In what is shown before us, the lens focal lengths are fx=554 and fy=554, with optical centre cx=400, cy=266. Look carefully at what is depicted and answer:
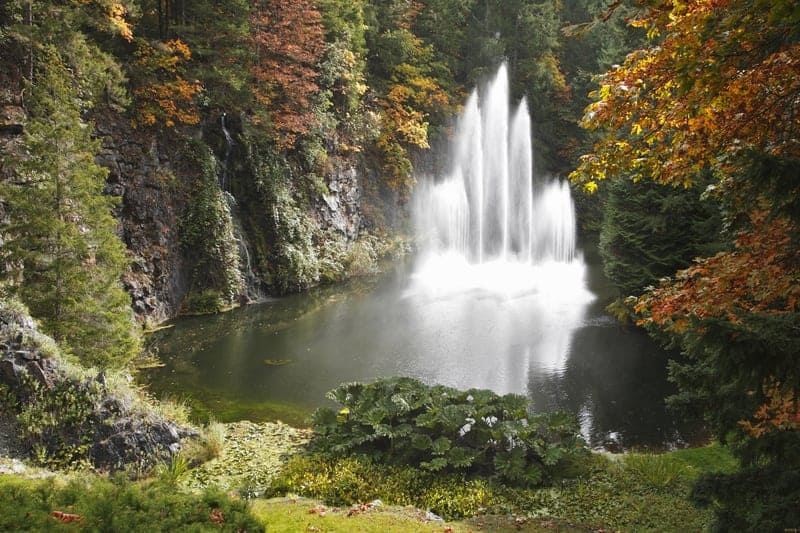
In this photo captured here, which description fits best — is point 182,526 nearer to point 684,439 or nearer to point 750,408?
point 750,408

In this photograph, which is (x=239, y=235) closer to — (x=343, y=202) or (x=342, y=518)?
(x=343, y=202)

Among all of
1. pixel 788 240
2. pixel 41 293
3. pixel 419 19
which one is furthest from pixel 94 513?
pixel 419 19

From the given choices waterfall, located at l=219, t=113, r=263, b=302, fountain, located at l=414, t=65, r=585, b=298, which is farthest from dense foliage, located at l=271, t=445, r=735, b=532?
fountain, located at l=414, t=65, r=585, b=298

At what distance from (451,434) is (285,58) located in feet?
55.6

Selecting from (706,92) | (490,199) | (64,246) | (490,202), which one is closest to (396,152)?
(490,199)

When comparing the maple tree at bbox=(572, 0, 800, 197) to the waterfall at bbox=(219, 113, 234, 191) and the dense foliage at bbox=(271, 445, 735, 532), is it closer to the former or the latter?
the dense foliage at bbox=(271, 445, 735, 532)

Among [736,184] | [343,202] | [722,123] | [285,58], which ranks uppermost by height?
[285,58]

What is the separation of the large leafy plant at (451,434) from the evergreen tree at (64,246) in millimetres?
4046

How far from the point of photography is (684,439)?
895cm

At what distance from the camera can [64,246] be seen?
350 inches

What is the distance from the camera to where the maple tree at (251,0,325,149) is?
1922 cm

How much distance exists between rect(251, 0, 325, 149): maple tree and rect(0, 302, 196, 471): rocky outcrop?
13572 millimetres

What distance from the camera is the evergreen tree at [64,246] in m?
8.73

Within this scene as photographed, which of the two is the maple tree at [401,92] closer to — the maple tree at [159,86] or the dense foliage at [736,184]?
the maple tree at [159,86]
